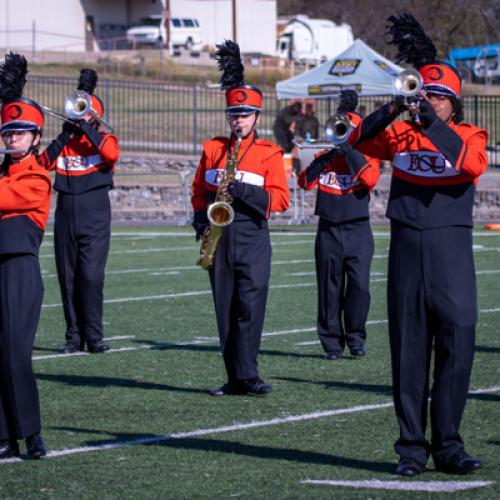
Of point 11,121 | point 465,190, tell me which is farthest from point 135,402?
point 465,190

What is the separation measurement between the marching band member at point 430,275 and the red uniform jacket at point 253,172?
2.27m

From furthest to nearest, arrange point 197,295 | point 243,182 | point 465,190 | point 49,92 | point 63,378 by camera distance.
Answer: point 49,92, point 197,295, point 63,378, point 243,182, point 465,190

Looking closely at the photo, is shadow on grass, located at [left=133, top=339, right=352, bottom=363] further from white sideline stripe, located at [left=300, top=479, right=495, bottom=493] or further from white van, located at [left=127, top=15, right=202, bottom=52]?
white van, located at [left=127, top=15, right=202, bottom=52]

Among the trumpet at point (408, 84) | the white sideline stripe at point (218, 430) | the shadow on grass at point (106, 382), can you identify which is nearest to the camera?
the trumpet at point (408, 84)

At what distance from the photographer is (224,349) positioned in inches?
356

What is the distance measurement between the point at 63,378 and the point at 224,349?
4.71ft

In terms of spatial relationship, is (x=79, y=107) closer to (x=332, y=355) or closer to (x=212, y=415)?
(x=332, y=355)

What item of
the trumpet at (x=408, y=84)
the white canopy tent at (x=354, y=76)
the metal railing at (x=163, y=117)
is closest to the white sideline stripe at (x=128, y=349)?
the trumpet at (x=408, y=84)

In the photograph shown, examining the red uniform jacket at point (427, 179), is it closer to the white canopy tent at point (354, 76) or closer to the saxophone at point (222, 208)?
the saxophone at point (222, 208)

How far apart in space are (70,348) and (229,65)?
123 inches

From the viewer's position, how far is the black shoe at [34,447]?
7184mm

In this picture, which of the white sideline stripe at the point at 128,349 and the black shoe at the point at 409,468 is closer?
the black shoe at the point at 409,468

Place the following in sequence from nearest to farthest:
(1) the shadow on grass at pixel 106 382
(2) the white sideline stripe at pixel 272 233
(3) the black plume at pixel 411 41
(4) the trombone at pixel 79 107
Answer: (3) the black plume at pixel 411 41
(1) the shadow on grass at pixel 106 382
(4) the trombone at pixel 79 107
(2) the white sideline stripe at pixel 272 233

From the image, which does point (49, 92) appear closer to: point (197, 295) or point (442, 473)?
point (197, 295)
